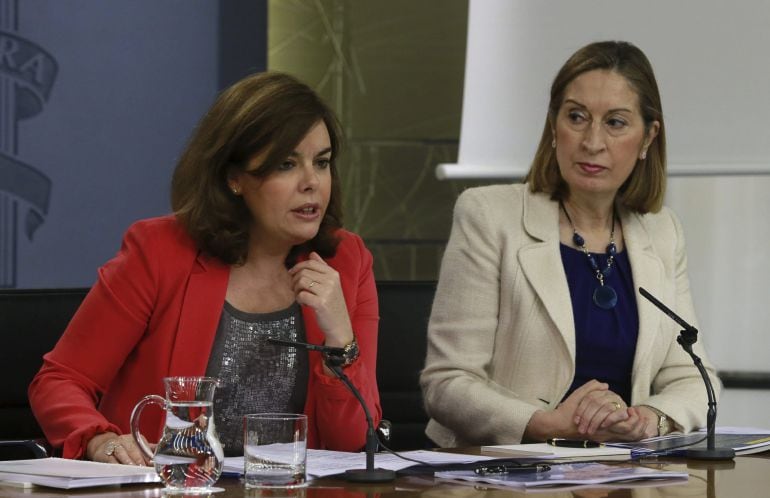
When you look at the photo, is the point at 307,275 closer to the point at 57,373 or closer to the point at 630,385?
the point at 57,373

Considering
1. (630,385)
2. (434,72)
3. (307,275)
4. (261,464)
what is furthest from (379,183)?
(261,464)

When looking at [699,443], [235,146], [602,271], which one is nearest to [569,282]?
[602,271]

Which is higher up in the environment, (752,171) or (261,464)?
(752,171)

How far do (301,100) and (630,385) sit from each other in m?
0.93

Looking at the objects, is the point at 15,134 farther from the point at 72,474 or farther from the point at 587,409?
the point at 72,474

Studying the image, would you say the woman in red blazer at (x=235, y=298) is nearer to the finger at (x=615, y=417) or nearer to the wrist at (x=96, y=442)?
the wrist at (x=96, y=442)

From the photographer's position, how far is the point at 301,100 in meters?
2.24

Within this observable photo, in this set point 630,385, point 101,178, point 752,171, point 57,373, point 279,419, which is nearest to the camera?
point 279,419

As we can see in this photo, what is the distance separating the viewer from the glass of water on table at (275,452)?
1.54 meters

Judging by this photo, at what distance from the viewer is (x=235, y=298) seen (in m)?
2.27

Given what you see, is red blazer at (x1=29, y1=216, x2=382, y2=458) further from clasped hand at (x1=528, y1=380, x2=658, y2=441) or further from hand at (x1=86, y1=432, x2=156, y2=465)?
clasped hand at (x1=528, y1=380, x2=658, y2=441)

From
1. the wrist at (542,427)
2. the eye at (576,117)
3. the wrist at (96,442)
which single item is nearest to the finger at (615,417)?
the wrist at (542,427)

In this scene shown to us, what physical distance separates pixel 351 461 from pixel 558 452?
36 centimetres

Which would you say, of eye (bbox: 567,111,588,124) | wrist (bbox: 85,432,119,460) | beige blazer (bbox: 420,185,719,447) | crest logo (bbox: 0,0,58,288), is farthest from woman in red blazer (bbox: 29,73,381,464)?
crest logo (bbox: 0,0,58,288)
